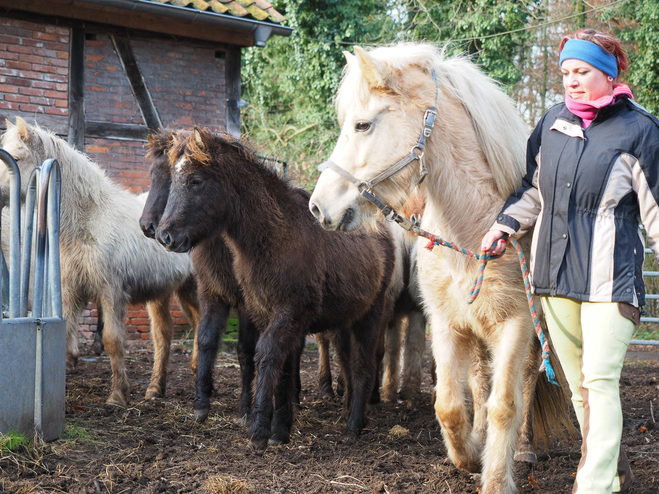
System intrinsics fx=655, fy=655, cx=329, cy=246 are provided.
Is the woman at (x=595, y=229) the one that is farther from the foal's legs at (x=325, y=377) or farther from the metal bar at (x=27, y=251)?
the foal's legs at (x=325, y=377)

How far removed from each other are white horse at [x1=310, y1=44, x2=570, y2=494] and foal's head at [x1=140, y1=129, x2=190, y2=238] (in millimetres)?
2298

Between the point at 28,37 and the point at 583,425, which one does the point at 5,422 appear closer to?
the point at 583,425

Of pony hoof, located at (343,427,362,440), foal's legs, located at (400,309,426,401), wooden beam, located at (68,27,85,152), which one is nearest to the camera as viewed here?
pony hoof, located at (343,427,362,440)

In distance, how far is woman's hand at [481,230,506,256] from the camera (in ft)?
10.3

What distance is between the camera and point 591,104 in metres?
2.87

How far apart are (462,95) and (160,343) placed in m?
4.54

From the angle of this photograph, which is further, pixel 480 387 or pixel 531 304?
pixel 480 387

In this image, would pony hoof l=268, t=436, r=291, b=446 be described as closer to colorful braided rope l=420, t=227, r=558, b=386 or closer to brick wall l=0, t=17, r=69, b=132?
colorful braided rope l=420, t=227, r=558, b=386

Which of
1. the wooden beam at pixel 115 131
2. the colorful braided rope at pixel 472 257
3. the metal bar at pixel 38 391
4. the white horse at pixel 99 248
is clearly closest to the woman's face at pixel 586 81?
the colorful braided rope at pixel 472 257

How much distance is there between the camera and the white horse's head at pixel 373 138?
3154 mm

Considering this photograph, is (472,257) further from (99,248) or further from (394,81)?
(99,248)

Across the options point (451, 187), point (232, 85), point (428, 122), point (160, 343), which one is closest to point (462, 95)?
point (428, 122)

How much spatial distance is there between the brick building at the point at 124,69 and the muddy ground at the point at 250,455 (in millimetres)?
4337

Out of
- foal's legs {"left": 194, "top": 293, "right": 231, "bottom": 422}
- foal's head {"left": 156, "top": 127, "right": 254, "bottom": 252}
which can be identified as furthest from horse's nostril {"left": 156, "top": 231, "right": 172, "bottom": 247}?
foal's legs {"left": 194, "top": 293, "right": 231, "bottom": 422}
